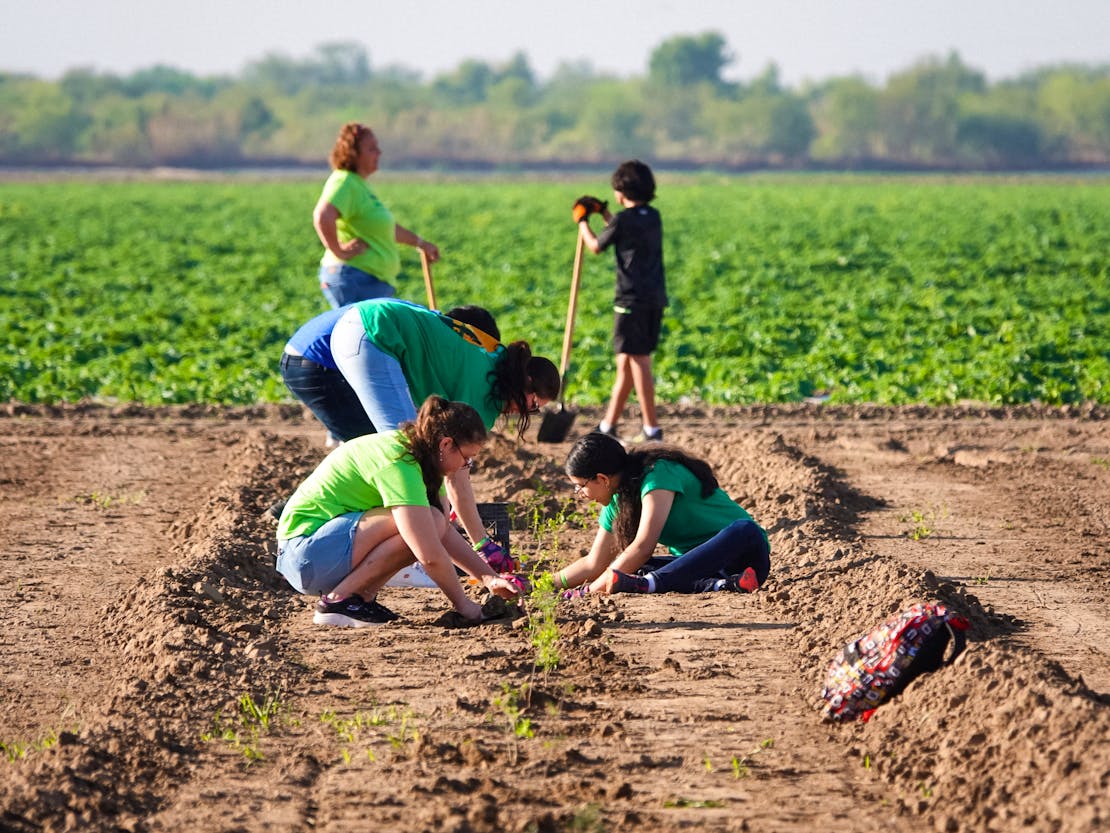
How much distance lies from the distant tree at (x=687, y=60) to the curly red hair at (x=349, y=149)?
146 m

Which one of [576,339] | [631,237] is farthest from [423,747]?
[576,339]

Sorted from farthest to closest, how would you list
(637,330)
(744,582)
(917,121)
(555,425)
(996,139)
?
(917,121), (996,139), (555,425), (637,330), (744,582)

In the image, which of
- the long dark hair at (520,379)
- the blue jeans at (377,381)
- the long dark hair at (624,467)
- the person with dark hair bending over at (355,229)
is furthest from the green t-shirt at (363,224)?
the long dark hair at (624,467)

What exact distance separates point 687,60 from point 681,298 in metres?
137

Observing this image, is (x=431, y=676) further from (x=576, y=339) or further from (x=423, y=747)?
(x=576, y=339)

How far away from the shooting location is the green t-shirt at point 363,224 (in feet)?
26.2

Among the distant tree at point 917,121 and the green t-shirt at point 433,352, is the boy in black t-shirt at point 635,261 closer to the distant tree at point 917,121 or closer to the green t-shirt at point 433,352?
the green t-shirt at point 433,352

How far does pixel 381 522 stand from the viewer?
221 inches

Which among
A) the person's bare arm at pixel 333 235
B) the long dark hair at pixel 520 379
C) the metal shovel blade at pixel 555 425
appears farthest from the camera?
the metal shovel blade at pixel 555 425

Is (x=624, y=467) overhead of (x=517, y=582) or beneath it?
overhead

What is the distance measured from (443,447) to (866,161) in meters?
107

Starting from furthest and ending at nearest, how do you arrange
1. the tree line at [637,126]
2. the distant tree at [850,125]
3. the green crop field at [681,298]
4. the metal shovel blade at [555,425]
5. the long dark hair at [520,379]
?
the distant tree at [850,125] → the tree line at [637,126] → the green crop field at [681,298] → the metal shovel blade at [555,425] → the long dark hair at [520,379]

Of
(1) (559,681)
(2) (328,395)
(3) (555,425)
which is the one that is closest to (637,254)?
(3) (555,425)

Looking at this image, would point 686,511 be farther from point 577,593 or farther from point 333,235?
point 333,235
